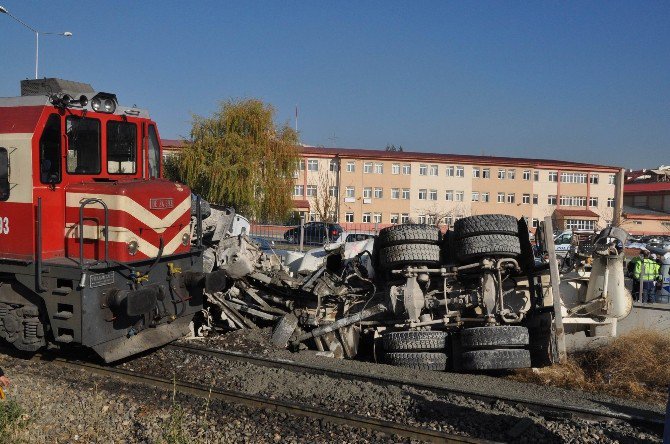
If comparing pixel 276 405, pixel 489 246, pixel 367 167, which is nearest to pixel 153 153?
pixel 276 405

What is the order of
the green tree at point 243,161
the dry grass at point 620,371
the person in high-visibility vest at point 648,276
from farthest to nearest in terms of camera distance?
the green tree at point 243,161, the person in high-visibility vest at point 648,276, the dry grass at point 620,371

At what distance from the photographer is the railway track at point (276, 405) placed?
6.13 metres

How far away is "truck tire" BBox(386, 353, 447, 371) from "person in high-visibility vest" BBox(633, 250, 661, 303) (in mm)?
7153

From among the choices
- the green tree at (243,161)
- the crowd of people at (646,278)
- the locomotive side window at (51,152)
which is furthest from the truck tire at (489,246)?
the green tree at (243,161)

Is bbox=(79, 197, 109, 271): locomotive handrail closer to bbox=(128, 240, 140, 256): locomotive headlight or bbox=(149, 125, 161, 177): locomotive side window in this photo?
bbox=(128, 240, 140, 256): locomotive headlight

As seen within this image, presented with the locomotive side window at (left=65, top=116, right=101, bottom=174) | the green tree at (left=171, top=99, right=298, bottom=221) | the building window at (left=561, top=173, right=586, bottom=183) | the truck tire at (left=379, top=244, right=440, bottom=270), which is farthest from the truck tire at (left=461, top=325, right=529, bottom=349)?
the building window at (left=561, top=173, right=586, bottom=183)

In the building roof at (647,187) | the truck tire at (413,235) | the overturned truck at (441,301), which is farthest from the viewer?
the building roof at (647,187)

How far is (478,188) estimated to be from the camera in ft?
173

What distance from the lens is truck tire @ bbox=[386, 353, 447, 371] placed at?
8.86m

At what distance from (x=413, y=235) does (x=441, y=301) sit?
1114 millimetres

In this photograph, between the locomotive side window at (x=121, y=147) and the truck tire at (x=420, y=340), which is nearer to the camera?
the locomotive side window at (x=121, y=147)

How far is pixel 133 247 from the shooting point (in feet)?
25.9

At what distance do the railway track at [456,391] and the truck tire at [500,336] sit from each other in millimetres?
1050

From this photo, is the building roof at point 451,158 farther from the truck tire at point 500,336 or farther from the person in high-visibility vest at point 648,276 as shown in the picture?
the truck tire at point 500,336
